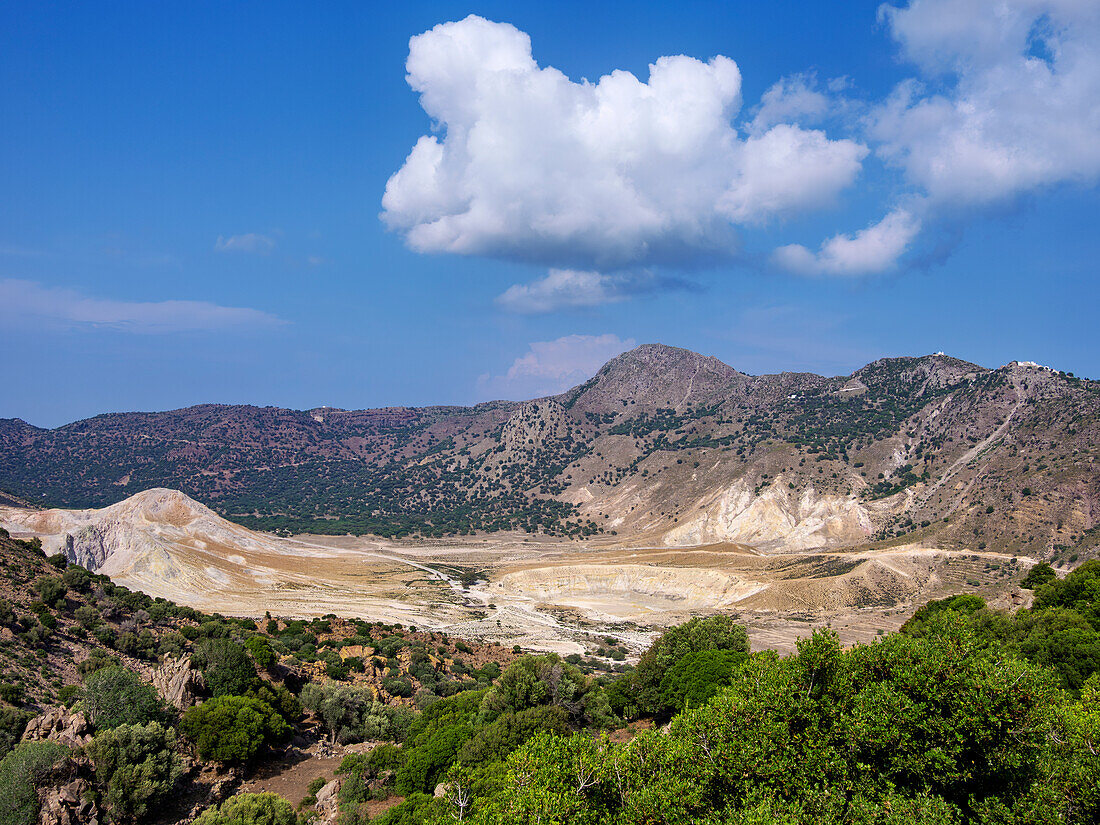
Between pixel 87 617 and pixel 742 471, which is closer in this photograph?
pixel 87 617

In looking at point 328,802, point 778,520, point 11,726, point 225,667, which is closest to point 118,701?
point 11,726

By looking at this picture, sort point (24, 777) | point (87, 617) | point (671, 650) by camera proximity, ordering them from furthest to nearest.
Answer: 1. point (671, 650)
2. point (87, 617)
3. point (24, 777)

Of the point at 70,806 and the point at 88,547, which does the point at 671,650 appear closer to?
the point at 70,806

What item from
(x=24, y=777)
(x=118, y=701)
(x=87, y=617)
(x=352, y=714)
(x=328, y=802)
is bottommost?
(x=352, y=714)

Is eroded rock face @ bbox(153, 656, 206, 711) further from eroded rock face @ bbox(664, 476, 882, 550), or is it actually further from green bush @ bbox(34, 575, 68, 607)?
eroded rock face @ bbox(664, 476, 882, 550)

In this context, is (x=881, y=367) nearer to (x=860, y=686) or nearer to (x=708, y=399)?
(x=708, y=399)

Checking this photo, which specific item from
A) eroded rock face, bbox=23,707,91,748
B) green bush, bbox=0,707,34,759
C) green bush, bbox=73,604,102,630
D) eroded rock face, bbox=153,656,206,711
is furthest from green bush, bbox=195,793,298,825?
green bush, bbox=73,604,102,630

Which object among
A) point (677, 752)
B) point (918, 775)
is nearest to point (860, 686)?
point (918, 775)
